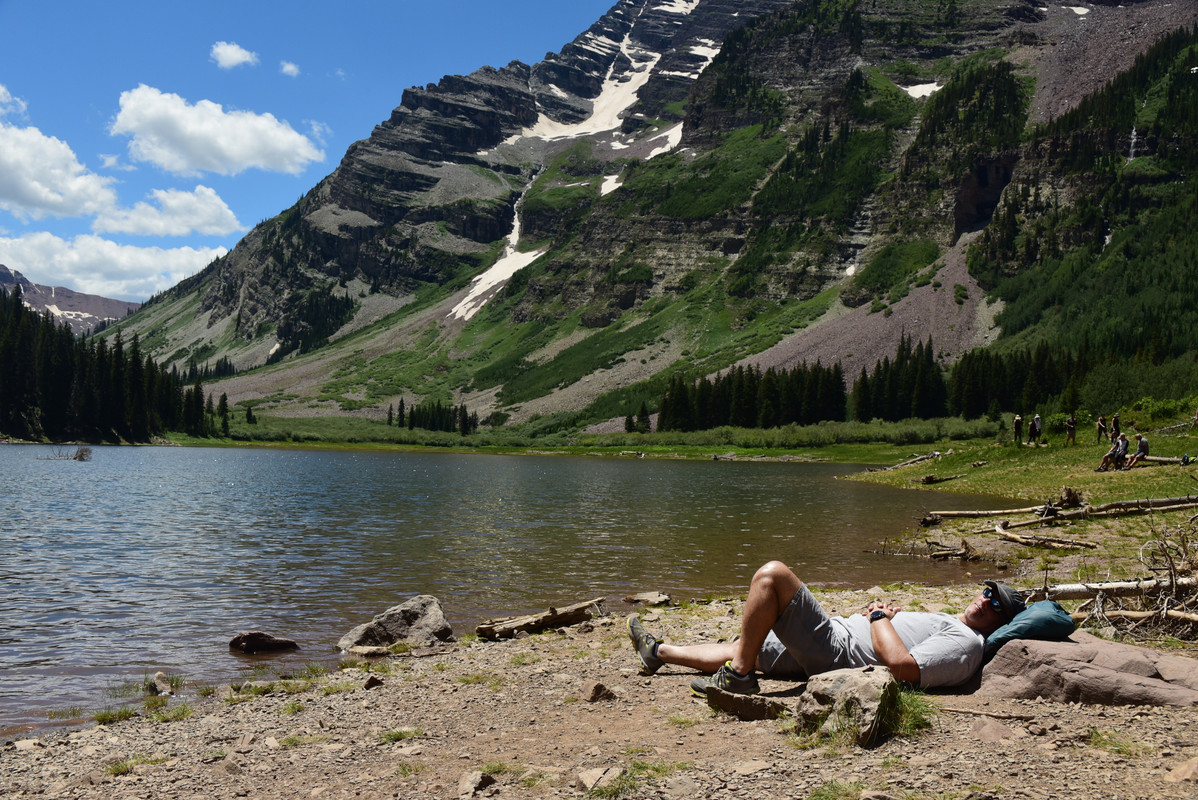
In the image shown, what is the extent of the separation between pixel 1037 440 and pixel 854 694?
57.4 metres

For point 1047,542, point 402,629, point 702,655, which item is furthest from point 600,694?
point 1047,542

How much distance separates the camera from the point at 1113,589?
13.1 metres

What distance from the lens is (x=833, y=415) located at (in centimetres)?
14950

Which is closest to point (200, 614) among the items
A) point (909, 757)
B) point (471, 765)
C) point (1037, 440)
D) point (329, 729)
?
point (329, 729)

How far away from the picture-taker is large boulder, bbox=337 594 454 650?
56.5 feet

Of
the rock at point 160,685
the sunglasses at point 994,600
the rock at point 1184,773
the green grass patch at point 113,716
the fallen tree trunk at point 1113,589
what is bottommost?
the rock at point 160,685

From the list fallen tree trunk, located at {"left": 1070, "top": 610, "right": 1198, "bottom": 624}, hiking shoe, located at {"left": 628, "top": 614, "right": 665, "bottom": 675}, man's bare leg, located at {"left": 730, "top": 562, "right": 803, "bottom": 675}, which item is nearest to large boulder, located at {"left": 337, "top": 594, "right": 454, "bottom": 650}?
hiking shoe, located at {"left": 628, "top": 614, "right": 665, "bottom": 675}

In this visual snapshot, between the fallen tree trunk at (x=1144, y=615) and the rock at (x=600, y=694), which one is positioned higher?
the fallen tree trunk at (x=1144, y=615)

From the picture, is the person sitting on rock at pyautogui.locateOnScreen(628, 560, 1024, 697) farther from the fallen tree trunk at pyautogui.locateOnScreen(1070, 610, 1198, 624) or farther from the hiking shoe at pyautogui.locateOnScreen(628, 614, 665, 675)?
the fallen tree trunk at pyautogui.locateOnScreen(1070, 610, 1198, 624)

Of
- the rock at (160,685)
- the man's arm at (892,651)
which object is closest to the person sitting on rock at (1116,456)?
the man's arm at (892,651)

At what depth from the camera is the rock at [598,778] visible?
26.2 feet

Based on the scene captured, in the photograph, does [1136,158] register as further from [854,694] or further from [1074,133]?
[854,694]

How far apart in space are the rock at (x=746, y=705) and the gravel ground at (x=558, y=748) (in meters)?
Result: 0.18

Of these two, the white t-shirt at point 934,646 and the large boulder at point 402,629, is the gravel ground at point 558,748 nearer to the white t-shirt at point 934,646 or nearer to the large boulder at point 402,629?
the white t-shirt at point 934,646
